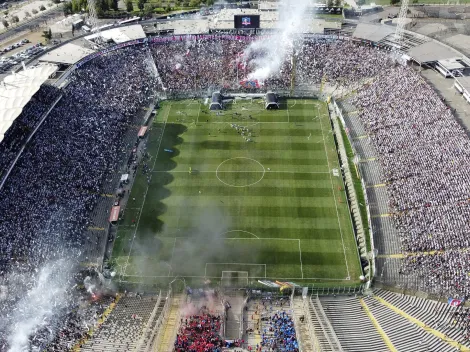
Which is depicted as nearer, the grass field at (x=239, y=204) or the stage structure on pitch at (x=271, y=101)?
the grass field at (x=239, y=204)

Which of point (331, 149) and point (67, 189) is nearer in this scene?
point (67, 189)

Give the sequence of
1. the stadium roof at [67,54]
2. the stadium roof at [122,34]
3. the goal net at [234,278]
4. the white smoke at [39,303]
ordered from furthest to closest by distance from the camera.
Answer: the stadium roof at [122,34]
the stadium roof at [67,54]
the goal net at [234,278]
the white smoke at [39,303]

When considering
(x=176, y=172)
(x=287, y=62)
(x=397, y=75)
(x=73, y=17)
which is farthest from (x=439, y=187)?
(x=73, y=17)

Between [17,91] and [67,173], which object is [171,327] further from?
[17,91]

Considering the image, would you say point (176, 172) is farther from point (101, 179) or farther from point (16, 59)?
point (16, 59)

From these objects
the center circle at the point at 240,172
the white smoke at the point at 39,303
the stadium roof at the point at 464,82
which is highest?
the stadium roof at the point at 464,82

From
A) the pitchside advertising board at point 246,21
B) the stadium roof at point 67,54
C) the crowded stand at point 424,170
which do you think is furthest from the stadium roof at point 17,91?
the crowded stand at point 424,170

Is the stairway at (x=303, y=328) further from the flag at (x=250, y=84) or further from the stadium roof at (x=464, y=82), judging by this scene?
the flag at (x=250, y=84)
